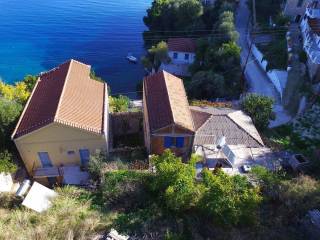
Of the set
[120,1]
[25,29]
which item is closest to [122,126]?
[25,29]

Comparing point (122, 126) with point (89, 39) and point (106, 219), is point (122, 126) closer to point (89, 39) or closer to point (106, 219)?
point (106, 219)

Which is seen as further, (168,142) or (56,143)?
(168,142)

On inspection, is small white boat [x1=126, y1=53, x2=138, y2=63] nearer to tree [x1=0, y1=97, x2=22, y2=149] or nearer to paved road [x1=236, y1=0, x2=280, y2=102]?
paved road [x1=236, y1=0, x2=280, y2=102]

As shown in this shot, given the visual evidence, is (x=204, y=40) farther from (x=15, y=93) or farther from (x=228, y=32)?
(x=15, y=93)

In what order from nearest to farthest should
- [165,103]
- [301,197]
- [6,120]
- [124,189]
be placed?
[301,197], [124,189], [6,120], [165,103]

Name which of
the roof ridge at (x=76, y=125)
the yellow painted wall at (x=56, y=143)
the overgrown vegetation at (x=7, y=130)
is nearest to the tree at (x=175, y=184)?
the roof ridge at (x=76, y=125)

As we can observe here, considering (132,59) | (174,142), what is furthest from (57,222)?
(132,59)

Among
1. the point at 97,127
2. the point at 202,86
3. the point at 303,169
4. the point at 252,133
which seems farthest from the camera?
the point at 202,86
